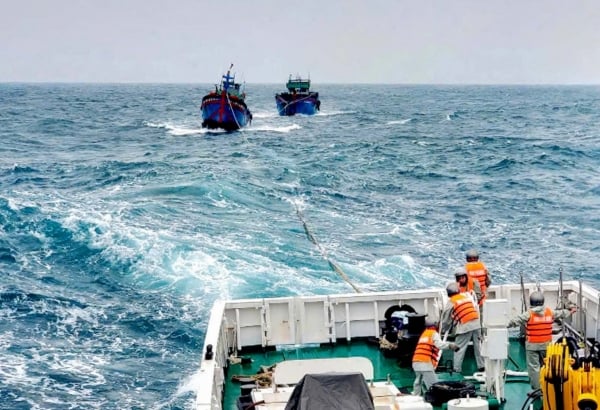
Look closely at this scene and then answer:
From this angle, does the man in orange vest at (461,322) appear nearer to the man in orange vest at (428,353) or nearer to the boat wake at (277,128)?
the man in orange vest at (428,353)

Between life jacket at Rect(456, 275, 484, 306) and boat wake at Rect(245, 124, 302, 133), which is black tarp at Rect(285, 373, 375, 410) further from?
boat wake at Rect(245, 124, 302, 133)

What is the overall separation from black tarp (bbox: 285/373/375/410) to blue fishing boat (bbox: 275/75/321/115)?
265 ft

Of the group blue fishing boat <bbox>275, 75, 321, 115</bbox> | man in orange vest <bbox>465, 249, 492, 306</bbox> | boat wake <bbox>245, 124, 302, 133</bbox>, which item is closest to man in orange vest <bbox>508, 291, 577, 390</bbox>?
man in orange vest <bbox>465, 249, 492, 306</bbox>

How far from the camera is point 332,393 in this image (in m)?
6.43

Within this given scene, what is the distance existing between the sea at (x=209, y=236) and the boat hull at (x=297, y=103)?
3326 centimetres

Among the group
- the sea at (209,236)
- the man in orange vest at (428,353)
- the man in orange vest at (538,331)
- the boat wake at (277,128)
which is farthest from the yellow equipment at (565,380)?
the boat wake at (277,128)

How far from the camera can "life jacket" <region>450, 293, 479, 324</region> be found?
9.18 meters

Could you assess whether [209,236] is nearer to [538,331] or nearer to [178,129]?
[538,331]

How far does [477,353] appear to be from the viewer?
31.2 feet

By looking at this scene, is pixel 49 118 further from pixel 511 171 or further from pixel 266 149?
pixel 511 171

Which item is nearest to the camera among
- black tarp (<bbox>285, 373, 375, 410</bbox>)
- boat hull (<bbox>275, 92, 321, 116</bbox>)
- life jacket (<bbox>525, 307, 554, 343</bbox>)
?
black tarp (<bbox>285, 373, 375, 410</bbox>)

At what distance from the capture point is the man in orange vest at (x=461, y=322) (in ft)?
30.1

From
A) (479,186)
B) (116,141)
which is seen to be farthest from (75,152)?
(479,186)

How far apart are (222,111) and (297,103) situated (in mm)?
21490
